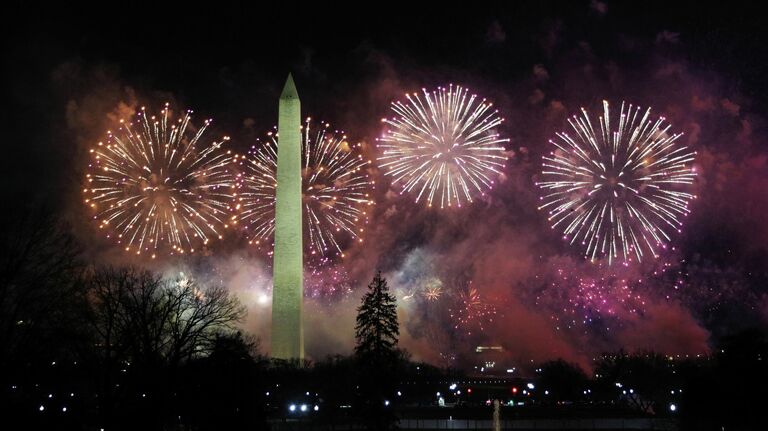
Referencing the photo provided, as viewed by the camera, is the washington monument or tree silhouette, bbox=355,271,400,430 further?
the washington monument

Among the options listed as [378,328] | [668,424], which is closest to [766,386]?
[668,424]

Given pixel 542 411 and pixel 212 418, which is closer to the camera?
pixel 212 418

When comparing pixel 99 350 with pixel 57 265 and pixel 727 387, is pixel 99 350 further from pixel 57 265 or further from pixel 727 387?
pixel 727 387

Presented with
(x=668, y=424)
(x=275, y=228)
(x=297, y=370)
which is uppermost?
(x=275, y=228)

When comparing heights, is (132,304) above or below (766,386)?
above

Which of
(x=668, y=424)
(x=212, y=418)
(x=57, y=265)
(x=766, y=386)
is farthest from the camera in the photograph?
(x=668, y=424)

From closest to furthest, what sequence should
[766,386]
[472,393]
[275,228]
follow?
[766,386] → [275,228] → [472,393]

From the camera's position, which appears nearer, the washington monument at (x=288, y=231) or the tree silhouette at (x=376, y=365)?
the tree silhouette at (x=376, y=365)
